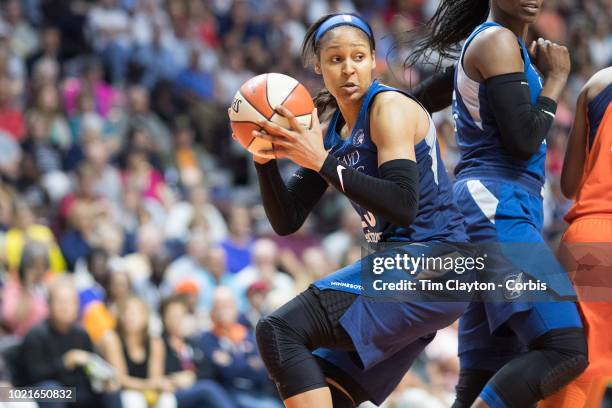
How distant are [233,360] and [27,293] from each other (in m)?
1.87

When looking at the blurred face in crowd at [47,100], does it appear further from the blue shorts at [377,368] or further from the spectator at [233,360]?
the blue shorts at [377,368]

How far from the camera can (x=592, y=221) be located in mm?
4363

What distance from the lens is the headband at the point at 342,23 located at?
4234 mm

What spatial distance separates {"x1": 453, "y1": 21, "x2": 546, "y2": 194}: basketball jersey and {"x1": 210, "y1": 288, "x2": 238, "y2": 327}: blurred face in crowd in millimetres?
4745

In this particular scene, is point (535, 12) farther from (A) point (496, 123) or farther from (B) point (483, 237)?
(B) point (483, 237)

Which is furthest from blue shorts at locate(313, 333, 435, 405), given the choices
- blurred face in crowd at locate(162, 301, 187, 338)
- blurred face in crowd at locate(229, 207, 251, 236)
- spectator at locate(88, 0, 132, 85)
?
spectator at locate(88, 0, 132, 85)

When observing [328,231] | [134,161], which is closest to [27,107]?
[134,161]

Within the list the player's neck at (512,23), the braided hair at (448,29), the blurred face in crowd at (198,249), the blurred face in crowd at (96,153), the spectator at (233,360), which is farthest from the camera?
the blurred face in crowd at (96,153)

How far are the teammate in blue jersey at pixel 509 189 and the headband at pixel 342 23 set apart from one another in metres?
0.48

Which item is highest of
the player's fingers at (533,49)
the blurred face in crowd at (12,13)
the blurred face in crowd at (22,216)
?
the blurred face in crowd at (12,13)

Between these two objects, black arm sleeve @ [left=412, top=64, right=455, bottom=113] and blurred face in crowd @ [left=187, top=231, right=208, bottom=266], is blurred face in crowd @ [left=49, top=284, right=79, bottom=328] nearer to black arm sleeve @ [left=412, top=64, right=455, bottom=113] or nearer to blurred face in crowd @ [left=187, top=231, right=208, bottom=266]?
blurred face in crowd @ [left=187, top=231, right=208, bottom=266]

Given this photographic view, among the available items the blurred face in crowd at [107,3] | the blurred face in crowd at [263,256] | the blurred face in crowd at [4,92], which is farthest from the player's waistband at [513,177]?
the blurred face in crowd at [107,3]

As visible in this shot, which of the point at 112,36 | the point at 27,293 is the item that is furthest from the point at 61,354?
the point at 112,36

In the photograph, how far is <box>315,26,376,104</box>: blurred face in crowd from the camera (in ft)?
13.7
